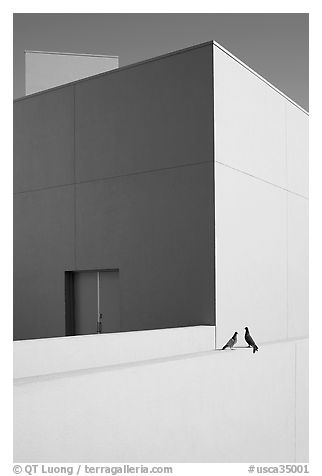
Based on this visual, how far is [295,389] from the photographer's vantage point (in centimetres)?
951

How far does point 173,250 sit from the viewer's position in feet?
30.6

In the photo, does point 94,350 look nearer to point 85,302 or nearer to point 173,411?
point 173,411

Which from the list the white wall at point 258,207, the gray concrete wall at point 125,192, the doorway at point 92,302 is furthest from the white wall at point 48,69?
the white wall at point 258,207

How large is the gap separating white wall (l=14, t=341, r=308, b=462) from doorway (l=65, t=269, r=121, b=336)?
285 cm

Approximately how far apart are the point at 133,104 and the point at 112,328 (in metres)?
3.70

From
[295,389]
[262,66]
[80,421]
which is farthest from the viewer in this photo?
[262,66]

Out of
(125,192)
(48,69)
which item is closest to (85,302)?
(125,192)

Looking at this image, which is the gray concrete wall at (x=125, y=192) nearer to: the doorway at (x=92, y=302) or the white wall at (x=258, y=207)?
the doorway at (x=92, y=302)

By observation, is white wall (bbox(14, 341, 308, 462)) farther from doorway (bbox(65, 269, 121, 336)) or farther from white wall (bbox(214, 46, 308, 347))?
doorway (bbox(65, 269, 121, 336))

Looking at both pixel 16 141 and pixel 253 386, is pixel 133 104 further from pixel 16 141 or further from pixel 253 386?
pixel 253 386

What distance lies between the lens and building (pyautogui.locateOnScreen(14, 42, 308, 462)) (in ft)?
21.5
